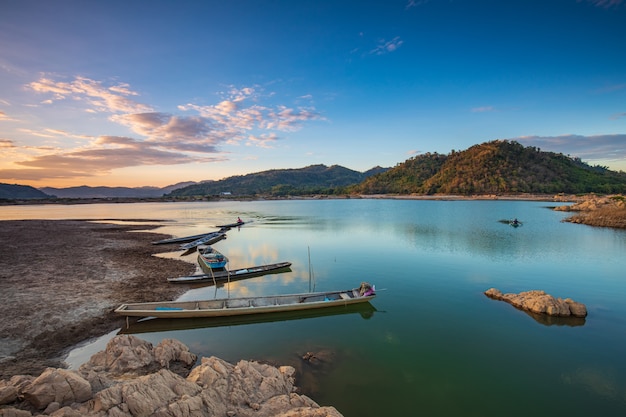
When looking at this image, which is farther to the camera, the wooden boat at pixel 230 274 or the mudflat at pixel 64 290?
the wooden boat at pixel 230 274

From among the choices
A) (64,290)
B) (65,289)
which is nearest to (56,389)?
(64,290)

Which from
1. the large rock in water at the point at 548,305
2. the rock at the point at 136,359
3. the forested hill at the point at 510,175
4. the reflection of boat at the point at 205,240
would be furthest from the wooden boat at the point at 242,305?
the forested hill at the point at 510,175

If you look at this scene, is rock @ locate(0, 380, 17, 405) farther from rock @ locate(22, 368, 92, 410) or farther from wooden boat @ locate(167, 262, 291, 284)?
wooden boat @ locate(167, 262, 291, 284)

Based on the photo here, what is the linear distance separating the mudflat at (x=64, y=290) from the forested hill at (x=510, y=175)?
154858 mm

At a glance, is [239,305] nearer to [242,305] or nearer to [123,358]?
[242,305]

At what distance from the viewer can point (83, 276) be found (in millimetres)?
21969

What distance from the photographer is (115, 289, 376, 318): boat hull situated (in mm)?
15531

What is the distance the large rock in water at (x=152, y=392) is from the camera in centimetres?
646

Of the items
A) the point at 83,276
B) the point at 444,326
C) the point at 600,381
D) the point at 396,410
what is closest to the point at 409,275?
the point at 444,326

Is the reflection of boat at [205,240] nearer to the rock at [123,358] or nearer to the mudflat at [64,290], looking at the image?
the mudflat at [64,290]

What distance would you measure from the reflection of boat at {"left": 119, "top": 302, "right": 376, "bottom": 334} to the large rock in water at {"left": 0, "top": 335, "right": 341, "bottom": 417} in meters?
5.08

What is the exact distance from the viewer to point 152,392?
7199mm

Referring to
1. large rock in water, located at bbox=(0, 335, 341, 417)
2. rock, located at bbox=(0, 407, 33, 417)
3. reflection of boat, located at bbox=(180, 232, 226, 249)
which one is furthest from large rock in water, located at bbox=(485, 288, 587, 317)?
reflection of boat, located at bbox=(180, 232, 226, 249)

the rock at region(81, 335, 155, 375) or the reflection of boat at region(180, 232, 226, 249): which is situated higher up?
the rock at region(81, 335, 155, 375)
